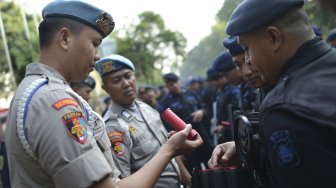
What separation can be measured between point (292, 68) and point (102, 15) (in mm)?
1079

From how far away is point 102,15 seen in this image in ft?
6.60

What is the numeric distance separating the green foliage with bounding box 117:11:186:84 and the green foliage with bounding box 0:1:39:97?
1612cm

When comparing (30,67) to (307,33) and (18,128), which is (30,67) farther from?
(307,33)

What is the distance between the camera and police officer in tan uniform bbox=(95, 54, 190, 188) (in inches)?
115

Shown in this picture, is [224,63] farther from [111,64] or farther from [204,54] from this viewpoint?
[204,54]

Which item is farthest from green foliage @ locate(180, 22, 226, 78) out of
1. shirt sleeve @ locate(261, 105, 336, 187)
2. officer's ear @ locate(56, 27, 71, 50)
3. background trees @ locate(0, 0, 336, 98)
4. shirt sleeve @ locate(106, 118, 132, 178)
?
shirt sleeve @ locate(261, 105, 336, 187)

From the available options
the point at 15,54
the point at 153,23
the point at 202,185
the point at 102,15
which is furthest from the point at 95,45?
the point at 153,23

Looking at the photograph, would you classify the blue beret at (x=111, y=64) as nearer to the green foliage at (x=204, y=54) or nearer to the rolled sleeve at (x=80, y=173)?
the rolled sleeve at (x=80, y=173)

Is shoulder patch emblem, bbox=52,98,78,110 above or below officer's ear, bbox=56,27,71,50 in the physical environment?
below

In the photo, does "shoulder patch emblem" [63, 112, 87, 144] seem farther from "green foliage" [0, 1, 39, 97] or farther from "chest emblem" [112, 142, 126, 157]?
"green foliage" [0, 1, 39, 97]

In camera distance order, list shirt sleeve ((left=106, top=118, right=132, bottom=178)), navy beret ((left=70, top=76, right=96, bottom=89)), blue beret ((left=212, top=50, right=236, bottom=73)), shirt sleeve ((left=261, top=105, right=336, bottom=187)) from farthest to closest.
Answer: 1. blue beret ((left=212, top=50, right=236, bottom=73))
2. navy beret ((left=70, top=76, right=96, bottom=89))
3. shirt sleeve ((left=106, top=118, right=132, bottom=178))
4. shirt sleeve ((left=261, top=105, right=336, bottom=187))

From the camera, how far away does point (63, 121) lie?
5.26 feet

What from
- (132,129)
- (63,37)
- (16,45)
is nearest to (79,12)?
(63,37)

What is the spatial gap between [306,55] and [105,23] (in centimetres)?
111
